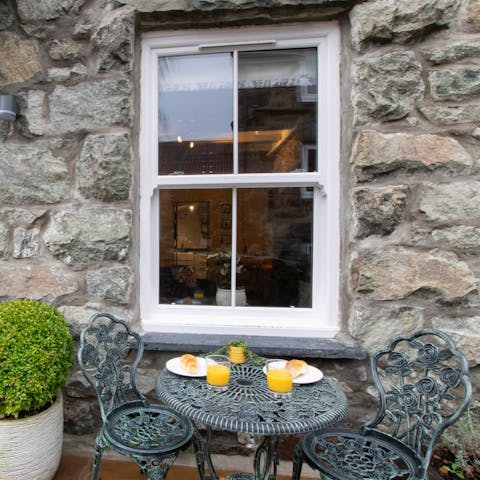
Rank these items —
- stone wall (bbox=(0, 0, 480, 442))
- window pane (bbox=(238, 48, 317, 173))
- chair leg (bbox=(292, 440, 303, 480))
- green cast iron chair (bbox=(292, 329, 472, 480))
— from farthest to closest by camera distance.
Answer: window pane (bbox=(238, 48, 317, 173)) → stone wall (bbox=(0, 0, 480, 442)) → chair leg (bbox=(292, 440, 303, 480)) → green cast iron chair (bbox=(292, 329, 472, 480))

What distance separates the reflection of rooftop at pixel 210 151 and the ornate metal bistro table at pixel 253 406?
1.14 metres

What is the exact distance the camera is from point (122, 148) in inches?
72.4

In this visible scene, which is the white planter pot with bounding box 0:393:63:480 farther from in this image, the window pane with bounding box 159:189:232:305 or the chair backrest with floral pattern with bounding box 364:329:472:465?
the chair backrest with floral pattern with bounding box 364:329:472:465

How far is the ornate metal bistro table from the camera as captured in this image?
3.59 ft

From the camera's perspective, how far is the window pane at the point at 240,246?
1.97 metres

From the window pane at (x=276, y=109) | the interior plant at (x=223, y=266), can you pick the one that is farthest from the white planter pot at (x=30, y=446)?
the window pane at (x=276, y=109)

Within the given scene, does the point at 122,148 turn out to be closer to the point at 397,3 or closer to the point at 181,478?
the point at 397,3

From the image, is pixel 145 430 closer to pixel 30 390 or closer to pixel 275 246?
pixel 30 390

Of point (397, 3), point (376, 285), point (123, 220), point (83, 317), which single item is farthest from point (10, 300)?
point (397, 3)

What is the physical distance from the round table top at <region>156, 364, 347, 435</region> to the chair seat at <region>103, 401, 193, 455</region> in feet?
0.67

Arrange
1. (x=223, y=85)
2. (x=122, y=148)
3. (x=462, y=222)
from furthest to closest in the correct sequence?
(x=223, y=85)
(x=122, y=148)
(x=462, y=222)

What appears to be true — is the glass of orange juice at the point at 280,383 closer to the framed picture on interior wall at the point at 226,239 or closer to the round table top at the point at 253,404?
the round table top at the point at 253,404

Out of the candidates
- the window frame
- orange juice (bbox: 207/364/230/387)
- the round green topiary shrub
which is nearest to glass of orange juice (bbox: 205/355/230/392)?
orange juice (bbox: 207/364/230/387)

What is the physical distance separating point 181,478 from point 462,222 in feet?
6.29
